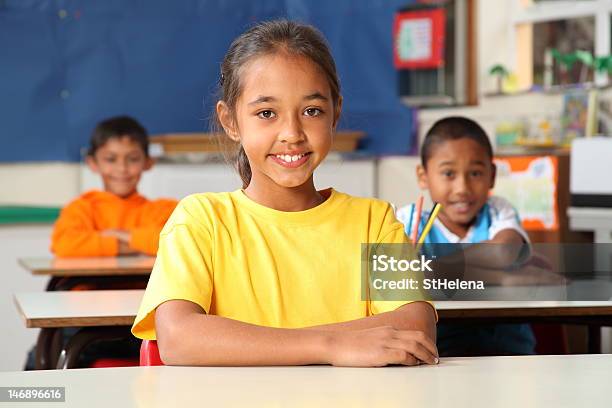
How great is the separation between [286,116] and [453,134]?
1.44 meters

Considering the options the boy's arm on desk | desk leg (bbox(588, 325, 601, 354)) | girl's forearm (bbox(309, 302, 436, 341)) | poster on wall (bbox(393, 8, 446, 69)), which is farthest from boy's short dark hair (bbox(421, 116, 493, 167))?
poster on wall (bbox(393, 8, 446, 69))

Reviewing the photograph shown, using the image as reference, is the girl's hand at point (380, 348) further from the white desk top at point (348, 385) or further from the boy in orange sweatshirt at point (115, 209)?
the boy in orange sweatshirt at point (115, 209)

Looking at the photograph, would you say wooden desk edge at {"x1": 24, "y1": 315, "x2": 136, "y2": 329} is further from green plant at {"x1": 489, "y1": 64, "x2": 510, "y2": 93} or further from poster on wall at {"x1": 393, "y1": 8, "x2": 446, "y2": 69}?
poster on wall at {"x1": 393, "y1": 8, "x2": 446, "y2": 69}

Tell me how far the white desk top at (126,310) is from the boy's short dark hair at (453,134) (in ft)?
2.90

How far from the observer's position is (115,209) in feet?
13.0

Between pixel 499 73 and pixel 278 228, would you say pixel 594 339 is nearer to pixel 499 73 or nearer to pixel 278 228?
pixel 278 228

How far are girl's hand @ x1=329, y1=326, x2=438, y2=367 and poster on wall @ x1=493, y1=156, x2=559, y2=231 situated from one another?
329 centimetres

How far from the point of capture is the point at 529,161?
4605 mm

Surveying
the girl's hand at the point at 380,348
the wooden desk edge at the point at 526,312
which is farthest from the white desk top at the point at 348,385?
the wooden desk edge at the point at 526,312

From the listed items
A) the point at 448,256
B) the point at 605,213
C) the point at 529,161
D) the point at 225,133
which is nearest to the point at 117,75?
the point at 529,161

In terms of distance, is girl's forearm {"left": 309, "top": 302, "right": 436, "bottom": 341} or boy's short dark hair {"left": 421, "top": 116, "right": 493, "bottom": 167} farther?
boy's short dark hair {"left": 421, "top": 116, "right": 493, "bottom": 167}

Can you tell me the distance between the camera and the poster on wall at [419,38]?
213 inches

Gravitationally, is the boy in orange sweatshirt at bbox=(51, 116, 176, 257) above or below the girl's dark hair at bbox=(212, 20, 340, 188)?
below

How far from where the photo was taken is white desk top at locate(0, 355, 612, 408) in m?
1.12
